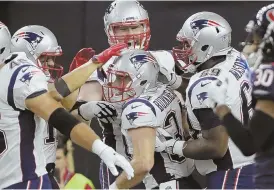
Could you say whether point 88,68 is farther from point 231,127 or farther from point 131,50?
point 231,127

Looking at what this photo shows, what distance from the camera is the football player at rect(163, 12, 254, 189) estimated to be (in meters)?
4.47

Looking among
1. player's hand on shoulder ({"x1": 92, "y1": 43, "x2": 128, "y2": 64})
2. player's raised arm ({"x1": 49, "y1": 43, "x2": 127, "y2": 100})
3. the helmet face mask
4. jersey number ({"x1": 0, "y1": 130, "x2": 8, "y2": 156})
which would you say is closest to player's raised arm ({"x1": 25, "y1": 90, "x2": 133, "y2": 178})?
jersey number ({"x1": 0, "y1": 130, "x2": 8, "y2": 156})

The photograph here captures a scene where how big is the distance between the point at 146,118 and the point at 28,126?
546mm

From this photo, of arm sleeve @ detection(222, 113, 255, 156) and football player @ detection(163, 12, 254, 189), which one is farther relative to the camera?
football player @ detection(163, 12, 254, 189)

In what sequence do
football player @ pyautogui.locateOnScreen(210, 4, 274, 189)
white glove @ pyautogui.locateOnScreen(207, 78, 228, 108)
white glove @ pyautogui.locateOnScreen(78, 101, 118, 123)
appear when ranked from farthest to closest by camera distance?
1. white glove @ pyautogui.locateOnScreen(78, 101, 118, 123)
2. white glove @ pyautogui.locateOnScreen(207, 78, 228, 108)
3. football player @ pyautogui.locateOnScreen(210, 4, 274, 189)

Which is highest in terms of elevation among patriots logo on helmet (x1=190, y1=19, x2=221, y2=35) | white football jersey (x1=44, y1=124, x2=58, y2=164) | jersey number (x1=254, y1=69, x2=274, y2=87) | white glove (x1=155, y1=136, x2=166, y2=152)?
jersey number (x1=254, y1=69, x2=274, y2=87)

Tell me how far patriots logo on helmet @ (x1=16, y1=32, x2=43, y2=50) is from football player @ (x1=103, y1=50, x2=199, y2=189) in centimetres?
48

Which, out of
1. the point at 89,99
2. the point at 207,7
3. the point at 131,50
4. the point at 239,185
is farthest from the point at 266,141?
the point at 207,7

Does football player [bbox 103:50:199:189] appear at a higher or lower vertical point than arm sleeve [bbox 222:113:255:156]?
lower

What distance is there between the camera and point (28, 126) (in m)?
4.43

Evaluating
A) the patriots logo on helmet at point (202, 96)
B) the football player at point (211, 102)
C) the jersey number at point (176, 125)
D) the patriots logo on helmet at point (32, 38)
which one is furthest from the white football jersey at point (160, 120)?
the patriots logo on helmet at point (32, 38)

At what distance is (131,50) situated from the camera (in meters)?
4.85

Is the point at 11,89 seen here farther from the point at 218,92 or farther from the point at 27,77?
the point at 218,92

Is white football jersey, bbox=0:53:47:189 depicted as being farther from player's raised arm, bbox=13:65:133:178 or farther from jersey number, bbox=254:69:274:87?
jersey number, bbox=254:69:274:87
